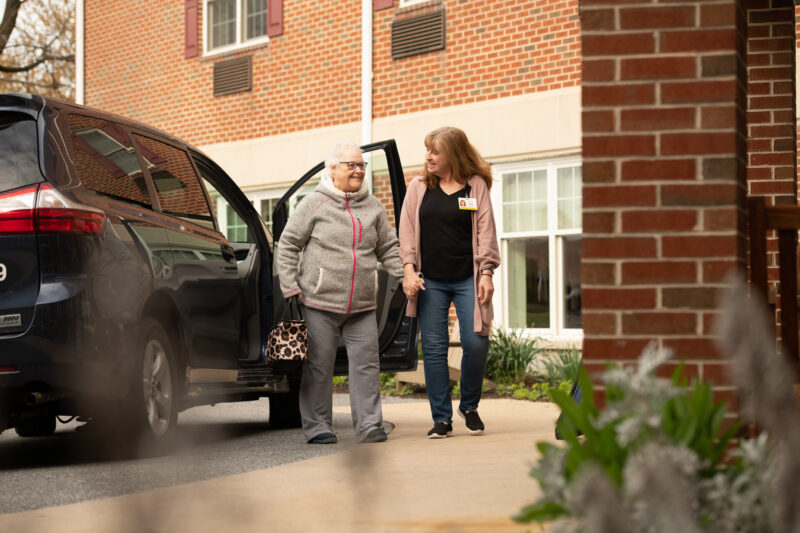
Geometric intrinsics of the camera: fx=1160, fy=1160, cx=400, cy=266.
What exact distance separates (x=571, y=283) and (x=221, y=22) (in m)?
→ 6.86

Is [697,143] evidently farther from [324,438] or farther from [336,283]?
[324,438]

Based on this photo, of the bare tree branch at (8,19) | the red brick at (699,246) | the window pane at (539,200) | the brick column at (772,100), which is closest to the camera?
the red brick at (699,246)

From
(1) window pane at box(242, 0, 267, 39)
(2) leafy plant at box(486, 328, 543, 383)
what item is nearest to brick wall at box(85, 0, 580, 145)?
(1) window pane at box(242, 0, 267, 39)

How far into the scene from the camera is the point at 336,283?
22.5 feet

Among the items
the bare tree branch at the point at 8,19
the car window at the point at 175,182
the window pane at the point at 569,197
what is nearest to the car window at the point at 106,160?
the car window at the point at 175,182

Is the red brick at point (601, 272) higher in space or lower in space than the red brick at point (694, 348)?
higher

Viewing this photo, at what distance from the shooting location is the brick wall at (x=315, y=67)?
1268 centimetres

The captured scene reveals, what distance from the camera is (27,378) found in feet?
18.1

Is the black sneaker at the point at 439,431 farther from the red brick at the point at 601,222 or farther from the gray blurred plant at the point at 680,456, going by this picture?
the gray blurred plant at the point at 680,456

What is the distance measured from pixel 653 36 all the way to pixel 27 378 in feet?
11.1

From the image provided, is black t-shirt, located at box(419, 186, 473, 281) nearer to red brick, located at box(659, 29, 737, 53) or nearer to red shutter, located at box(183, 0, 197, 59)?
red brick, located at box(659, 29, 737, 53)

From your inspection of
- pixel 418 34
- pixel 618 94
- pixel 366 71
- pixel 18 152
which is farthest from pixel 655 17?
pixel 366 71

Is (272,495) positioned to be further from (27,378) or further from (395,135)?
(395,135)

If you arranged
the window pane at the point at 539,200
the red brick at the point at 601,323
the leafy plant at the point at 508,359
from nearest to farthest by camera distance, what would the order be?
the red brick at the point at 601,323 → the leafy plant at the point at 508,359 → the window pane at the point at 539,200
